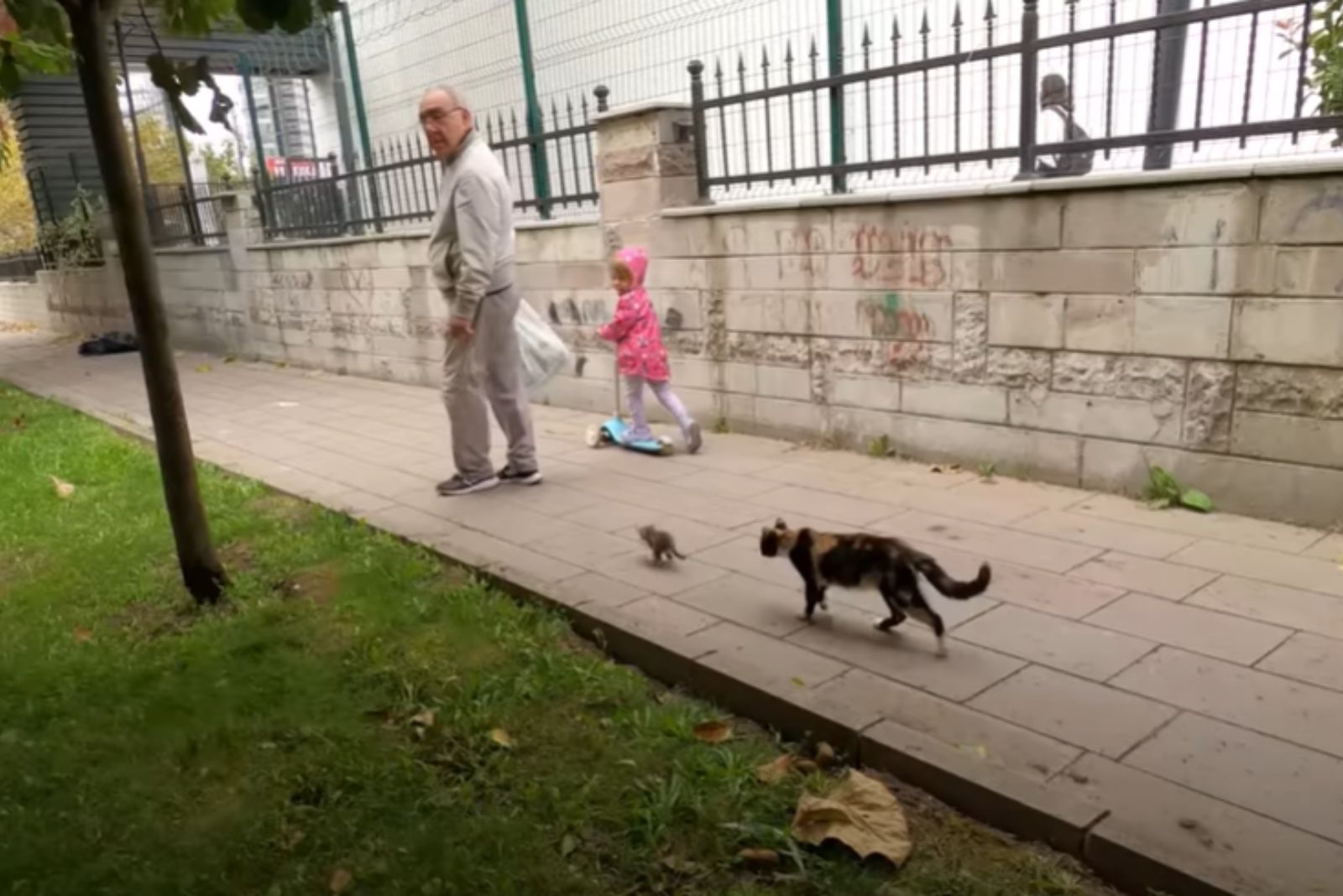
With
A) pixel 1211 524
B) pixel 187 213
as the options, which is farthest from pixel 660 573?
pixel 187 213

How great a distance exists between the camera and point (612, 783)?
2859mm

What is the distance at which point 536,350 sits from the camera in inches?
253

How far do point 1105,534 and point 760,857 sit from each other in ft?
8.91

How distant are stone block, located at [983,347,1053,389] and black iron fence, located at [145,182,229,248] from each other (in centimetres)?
1050

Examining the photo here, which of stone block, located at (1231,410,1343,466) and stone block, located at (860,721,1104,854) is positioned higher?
stone block, located at (1231,410,1343,466)

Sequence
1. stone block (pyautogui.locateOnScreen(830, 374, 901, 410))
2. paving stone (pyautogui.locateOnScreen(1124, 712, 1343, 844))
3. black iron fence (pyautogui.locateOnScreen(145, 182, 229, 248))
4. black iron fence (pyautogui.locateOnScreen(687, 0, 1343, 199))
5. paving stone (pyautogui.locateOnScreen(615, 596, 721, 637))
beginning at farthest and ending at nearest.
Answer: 1. black iron fence (pyautogui.locateOnScreen(145, 182, 229, 248))
2. stone block (pyautogui.locateOnScreen(830, 374, 901, 410))
3. black iron fence (pyautogui.locateOnScreen(687, 0, 1343, 199))
4. paving stone (pyautogui.locateOnScreen(615, 596, 721, 637))
5. paving stone (pyautogui.locateOnScreen(1124, 712, 1343, 844))

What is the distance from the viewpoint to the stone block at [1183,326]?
4488mm

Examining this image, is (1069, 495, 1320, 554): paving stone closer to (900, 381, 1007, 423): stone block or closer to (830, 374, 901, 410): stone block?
(900, 381, 1007, 423): stone block

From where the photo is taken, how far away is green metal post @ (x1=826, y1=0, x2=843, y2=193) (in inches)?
239

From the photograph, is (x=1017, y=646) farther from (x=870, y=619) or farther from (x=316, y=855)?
(x=316, y=855)

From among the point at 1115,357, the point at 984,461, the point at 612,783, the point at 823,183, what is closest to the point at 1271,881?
the point at 612,783

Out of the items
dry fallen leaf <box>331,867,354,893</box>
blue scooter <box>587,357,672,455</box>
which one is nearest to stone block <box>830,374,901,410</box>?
blue scooter <box>587,357,672,455</box>

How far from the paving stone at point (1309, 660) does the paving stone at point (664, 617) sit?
187 centimetres

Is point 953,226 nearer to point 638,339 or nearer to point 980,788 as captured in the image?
point 638,339
